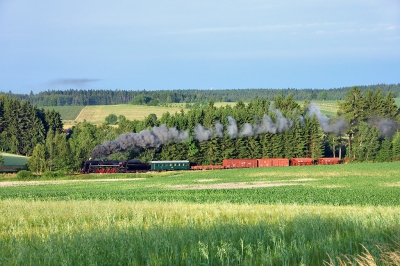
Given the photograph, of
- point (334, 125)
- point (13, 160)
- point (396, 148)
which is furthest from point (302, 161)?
point (13, 160)

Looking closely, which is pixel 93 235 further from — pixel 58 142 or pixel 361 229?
pixel 58 142

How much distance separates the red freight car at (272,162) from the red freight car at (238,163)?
1564 millimetres

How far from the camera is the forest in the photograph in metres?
78.6

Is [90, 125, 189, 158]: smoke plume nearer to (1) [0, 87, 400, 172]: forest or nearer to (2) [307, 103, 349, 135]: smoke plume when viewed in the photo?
(1) [0, 87, 400, 172]: forest

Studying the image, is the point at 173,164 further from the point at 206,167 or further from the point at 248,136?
the point at 248,136

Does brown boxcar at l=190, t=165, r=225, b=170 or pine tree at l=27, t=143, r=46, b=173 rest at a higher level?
pine tree at l=27, t=143, r=46, b=173

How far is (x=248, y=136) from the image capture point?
297 feet

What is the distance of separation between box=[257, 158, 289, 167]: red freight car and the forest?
4.81 m

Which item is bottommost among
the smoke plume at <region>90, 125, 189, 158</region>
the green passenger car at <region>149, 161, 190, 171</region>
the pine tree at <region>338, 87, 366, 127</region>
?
the green passenger car at <region>149, 161, 190, 171</region>

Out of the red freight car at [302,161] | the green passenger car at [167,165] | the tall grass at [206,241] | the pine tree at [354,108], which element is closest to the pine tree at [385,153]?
the pine tree at [354,108]

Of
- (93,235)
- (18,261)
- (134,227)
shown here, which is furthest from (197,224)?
(18,261)

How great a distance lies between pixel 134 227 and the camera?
12664 mm

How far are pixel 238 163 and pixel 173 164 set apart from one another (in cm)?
1246

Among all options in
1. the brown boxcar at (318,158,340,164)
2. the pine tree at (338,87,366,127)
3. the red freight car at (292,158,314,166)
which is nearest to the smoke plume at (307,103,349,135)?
the pine tree at (338,87,366,127)
